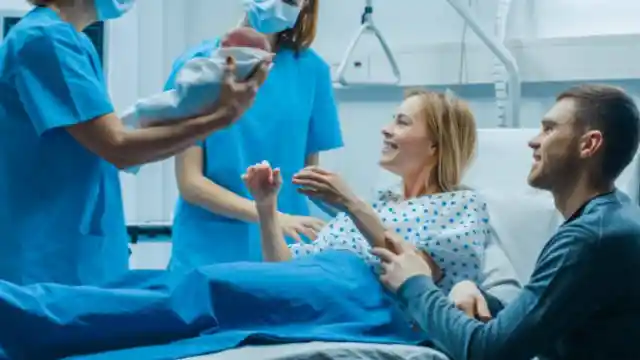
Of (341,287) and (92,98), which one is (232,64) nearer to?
(92,98)

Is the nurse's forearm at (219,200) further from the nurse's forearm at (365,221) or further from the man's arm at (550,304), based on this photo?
the man's arm at (550,304)

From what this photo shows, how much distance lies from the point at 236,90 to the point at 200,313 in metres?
0.39

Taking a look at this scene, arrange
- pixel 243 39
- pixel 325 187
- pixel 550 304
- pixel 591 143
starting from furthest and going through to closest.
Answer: pixel 325 187, pixel 243 39, pixel 591 143, pixel 550 304

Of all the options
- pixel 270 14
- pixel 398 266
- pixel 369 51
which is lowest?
pixel 398 266

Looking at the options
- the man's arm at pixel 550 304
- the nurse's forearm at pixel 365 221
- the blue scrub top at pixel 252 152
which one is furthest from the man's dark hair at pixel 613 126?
the blue scrub top at pixel 252 152

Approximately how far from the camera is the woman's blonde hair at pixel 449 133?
7.13 ft

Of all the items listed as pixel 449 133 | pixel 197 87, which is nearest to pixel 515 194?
pixel 449 133

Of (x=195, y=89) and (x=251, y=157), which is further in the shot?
(x=251, y=157)

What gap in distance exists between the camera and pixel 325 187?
73.0 inches

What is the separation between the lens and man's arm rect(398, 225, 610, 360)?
133 cm

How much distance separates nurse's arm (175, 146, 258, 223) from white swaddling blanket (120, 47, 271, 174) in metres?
0.57

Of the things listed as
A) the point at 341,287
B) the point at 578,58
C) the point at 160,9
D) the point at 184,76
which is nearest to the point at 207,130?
the point at 184,76

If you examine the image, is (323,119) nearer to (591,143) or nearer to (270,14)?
(270,14)

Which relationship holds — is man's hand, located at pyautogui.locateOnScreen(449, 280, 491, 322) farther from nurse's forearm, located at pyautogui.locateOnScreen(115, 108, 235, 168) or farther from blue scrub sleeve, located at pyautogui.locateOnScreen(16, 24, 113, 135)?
blue scrub sleeve, located at pyautogui.locateOnScreen(16, 24, 113, 135)
